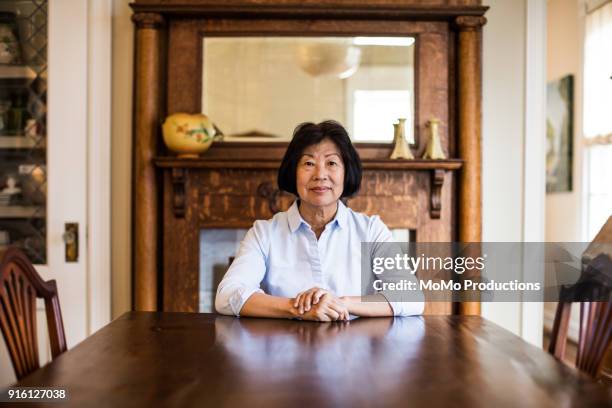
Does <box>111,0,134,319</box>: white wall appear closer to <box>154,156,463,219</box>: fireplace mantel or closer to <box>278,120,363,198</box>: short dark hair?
<box>154,156,463,219</box>: fireplace mantel

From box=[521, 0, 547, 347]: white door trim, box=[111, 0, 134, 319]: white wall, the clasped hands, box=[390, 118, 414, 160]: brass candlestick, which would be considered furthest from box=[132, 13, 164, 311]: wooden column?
box=[521, 0, 547, 347]: white door trim

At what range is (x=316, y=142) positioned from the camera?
2.03 m

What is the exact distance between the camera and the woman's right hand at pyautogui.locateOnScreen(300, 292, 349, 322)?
Result: 163cm

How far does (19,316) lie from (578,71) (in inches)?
171

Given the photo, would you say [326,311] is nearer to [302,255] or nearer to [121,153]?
[302,255]

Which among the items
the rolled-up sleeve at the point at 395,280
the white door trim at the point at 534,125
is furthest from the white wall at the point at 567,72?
the rolled-up sleeve at the point at 395,280

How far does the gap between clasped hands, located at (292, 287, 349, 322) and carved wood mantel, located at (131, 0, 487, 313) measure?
1.09 metres

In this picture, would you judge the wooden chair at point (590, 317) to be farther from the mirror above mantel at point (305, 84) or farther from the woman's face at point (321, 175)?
the mirror above mantel at point (305, 84)

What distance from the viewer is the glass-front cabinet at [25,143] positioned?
2.70 meters

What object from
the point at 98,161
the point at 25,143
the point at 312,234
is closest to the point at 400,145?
the point at 312,234

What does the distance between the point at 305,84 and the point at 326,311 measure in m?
1.45

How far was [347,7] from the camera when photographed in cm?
264

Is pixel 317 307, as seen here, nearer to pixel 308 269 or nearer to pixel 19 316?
pixel 308 269

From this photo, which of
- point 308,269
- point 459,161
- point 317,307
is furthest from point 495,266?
point 317,307
